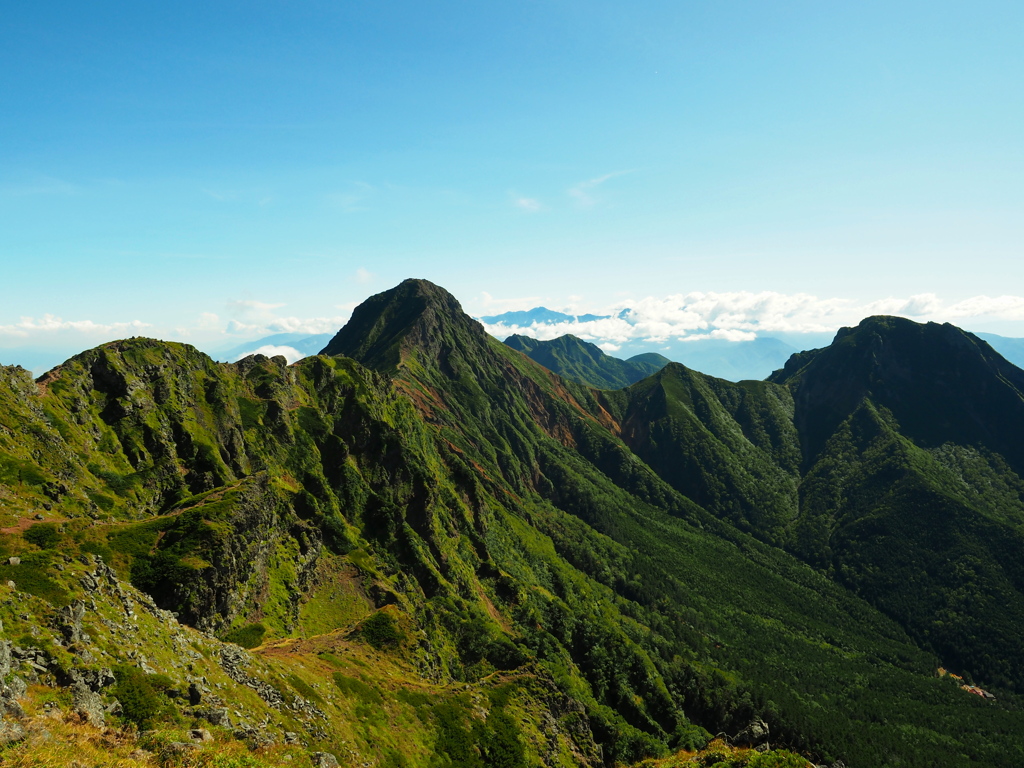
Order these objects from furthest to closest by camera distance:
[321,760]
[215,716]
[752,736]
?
[752,736] < [321,760] < [215,716]

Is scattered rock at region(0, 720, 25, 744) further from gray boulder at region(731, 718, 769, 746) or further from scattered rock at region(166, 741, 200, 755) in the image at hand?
gray boulder at region(731, 718, 769, 746)

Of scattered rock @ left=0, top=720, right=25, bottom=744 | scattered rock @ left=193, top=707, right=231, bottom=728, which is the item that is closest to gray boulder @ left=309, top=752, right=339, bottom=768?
scattered rock @ left=193, top=707, right=231, bottom=728

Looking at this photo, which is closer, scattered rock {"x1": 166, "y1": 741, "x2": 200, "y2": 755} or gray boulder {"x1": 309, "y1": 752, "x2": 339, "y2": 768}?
scattered rock {"x1": 166, "y1": 741, "x2": 200, "y2": 755}

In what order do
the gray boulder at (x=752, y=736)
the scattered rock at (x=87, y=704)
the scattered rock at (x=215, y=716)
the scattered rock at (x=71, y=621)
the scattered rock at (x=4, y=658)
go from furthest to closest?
1. the gray boulder at (x=752, y=736)
2. the scattered rock at (x=215, y=716)
3. the scattered rock at (x=71, y=621)
4. the scattered rock at (x=87, y=704)
5. the scattered rock at (x=4, y=658)

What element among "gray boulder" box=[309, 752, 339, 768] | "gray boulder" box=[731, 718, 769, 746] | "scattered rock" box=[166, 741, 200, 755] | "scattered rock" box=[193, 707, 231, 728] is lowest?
"gray boulder" box=[731, 718, 769, 746]

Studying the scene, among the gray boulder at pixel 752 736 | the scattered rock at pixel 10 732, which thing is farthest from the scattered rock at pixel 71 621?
the gray boulder at pixel 752 736

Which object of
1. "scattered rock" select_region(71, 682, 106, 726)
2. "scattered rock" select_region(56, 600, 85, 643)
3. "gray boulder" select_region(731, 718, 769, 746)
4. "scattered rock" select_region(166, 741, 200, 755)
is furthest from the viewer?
"gray boulder" select_region(731, 718, 769, 746)

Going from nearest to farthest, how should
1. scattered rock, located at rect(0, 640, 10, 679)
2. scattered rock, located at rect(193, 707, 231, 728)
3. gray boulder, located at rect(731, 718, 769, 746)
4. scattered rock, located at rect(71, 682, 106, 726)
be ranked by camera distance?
1. scattered rock, located at rect(0, 640, 10, 679)
2. scattered rock, located at rect(71, 682, 106, 726)
3. scattered rock, located at rect(193, 707, 231, 728)
4. gray boulder, located at rect(731, 718, 769, 746)

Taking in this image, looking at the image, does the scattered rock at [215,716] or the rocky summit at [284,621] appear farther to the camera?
the scattered rock at [215,716]

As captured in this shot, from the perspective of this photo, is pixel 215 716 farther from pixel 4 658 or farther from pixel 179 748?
pixel 4 658

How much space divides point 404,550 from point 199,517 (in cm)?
7552

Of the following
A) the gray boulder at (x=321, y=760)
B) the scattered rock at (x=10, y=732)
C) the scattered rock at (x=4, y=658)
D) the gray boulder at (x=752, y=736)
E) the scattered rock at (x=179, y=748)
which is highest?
the scattered rock at (x=4, y=658)

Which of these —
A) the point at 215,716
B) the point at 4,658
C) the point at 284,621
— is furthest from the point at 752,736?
the point at 4,658

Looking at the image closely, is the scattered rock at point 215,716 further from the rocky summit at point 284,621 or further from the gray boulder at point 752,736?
the gray boulder at point 752,736
